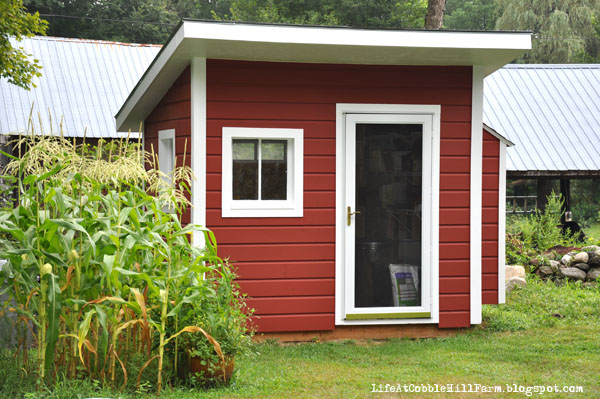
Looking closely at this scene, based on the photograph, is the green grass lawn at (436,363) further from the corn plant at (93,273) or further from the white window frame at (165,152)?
the white window frame at (165,152)

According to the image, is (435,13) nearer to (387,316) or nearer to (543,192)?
(543,192)

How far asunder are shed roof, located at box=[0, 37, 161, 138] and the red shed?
706 centimetres

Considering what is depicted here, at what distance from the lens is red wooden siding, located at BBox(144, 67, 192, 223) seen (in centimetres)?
718

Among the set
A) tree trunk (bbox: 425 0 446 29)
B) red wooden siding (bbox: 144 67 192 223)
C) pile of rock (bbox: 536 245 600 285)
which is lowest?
pile of rock (bbox: 536 245 600 285)

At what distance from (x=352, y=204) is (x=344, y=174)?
30 cm

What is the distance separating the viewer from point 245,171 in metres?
7.11

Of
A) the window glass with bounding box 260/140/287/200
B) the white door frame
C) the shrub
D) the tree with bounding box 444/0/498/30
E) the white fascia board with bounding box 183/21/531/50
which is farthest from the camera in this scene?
the tree with bounding box 444/0/498/30

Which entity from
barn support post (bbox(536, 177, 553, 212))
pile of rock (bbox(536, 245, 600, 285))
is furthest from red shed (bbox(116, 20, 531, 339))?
barn support post (bbox(536, 177, 553, 212))

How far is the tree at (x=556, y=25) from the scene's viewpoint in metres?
30.3

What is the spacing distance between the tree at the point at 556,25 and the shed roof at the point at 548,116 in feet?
48.8

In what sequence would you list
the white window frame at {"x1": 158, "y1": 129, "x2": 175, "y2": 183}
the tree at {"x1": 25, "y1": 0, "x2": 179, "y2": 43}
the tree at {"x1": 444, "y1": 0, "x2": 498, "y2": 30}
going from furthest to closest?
the tree at {"x1": 444, "y1": 0, "x2": 498, "y2": 30}, the tree at {"x1": 25, "y1": 0, "x2": 179, "y2": 43}, the white window frame at {"x1": 158, "y1": 129, "x2": 175, "y2": 183}

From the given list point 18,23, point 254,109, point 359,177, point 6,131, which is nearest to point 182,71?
point 254,109

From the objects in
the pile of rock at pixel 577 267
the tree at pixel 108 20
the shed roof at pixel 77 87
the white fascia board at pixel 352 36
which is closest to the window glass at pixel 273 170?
the white fascia board at pixel 352 36

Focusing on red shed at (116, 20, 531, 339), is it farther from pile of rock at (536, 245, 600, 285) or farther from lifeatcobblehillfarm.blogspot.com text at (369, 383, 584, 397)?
pile of rock at (536, 245, 600, 285)
